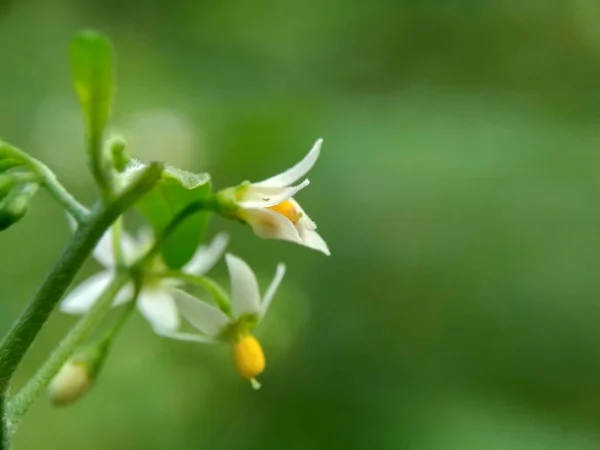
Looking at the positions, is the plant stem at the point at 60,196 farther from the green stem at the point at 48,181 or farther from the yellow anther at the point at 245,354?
the yellow anther at the point at 245,354

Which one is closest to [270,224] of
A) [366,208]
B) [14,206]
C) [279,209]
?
[279,209]

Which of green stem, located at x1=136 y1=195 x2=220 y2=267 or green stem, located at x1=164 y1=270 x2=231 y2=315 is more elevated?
green stem, located at x1=136 y1=195 x2=220 y2=267

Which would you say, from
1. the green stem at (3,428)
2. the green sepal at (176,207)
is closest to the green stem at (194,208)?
the green sepal at (176,207)

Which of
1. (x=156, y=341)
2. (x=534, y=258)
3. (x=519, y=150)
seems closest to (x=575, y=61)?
(x=519, y=150)

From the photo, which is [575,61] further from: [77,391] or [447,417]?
[77,391]

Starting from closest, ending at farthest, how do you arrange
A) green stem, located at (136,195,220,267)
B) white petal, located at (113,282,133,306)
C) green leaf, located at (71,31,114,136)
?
green leaf, located at (71,31,114,136) → green stem, located at (136,195,220,267) → white petal, located at (113,282,133,306)

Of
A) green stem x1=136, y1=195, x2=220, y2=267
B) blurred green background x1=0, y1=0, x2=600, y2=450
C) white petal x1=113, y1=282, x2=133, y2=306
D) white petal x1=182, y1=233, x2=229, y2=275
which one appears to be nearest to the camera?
green stem x1=136, y1=195, x2=220, y2=267

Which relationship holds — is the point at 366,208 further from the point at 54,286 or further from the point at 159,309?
the point at 54,286

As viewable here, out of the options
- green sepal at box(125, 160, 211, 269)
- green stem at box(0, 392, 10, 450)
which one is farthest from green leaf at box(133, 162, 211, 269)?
green stem at box(0, 392, 10, 450)

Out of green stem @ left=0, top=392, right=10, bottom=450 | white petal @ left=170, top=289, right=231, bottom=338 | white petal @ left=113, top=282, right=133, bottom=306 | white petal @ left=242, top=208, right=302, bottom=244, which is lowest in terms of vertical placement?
green stem @ left=0, top=392, right=10, bottom=450

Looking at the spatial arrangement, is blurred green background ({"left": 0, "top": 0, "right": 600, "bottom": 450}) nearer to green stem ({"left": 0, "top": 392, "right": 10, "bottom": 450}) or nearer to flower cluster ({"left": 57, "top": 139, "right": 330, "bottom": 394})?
flower cluster ({"left": 57, "top": 139, "right": 330, "bottom": 394})
